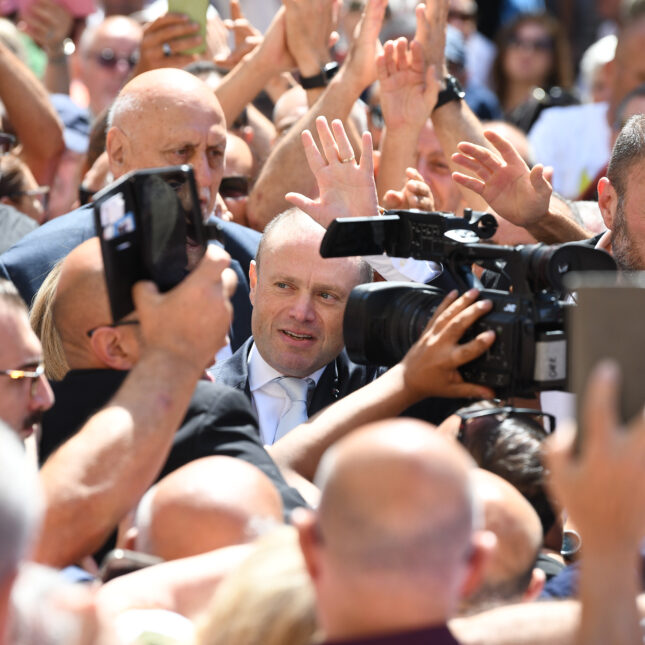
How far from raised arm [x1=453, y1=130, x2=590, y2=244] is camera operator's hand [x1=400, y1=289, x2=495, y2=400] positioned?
2.63ft

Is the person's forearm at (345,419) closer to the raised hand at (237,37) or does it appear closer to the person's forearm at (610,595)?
the person's forearm at (610,595)

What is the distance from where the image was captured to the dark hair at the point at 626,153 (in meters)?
3.50

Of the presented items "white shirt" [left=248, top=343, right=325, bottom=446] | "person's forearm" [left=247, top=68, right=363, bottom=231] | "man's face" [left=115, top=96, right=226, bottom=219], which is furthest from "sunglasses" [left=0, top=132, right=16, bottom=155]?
"white shirt" [left=248, top=343, right=325, bottom=446]

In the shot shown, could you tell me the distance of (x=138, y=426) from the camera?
221cm

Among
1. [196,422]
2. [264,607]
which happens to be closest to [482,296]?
[196,422]

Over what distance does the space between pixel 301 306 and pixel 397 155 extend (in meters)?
0.87

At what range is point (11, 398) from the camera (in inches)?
92.0

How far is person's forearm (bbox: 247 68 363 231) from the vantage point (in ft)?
14.4

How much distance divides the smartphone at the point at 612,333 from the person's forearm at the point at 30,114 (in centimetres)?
343

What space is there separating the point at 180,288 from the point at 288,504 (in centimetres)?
47

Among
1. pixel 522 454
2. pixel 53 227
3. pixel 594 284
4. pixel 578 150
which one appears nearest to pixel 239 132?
pixel 53 227

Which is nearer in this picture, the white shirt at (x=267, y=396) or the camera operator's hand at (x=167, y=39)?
the white shirt at (x=267, y=396)

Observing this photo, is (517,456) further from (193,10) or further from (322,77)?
(193,10)

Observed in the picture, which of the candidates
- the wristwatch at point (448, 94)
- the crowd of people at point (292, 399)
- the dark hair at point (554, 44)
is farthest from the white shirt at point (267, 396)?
the dark hair at point (554, 44)
